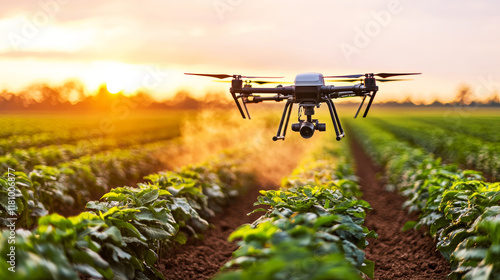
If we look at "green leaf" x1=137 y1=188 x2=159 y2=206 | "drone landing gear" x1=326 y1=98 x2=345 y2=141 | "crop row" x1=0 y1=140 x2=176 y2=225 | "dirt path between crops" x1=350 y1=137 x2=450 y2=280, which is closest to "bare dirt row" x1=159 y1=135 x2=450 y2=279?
"dirt path between crops" x1=350 y1=137 x2=450 y2=280

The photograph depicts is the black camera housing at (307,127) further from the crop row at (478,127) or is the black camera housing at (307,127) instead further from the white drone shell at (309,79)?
the crop row at (478,127)

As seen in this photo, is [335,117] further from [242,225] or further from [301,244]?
[242,225]

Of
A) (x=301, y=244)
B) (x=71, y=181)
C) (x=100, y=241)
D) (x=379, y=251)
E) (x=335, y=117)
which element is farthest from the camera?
(x=71, y=181)

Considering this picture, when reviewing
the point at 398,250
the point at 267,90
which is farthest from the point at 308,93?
the point at 398,250

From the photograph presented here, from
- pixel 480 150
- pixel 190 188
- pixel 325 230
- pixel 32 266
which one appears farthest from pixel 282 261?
pixel 480 150

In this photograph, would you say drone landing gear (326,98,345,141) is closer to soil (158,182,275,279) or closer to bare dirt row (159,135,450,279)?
bare dirt row (159,135,450,279)

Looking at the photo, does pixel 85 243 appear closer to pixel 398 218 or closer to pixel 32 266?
pixel 32 266
